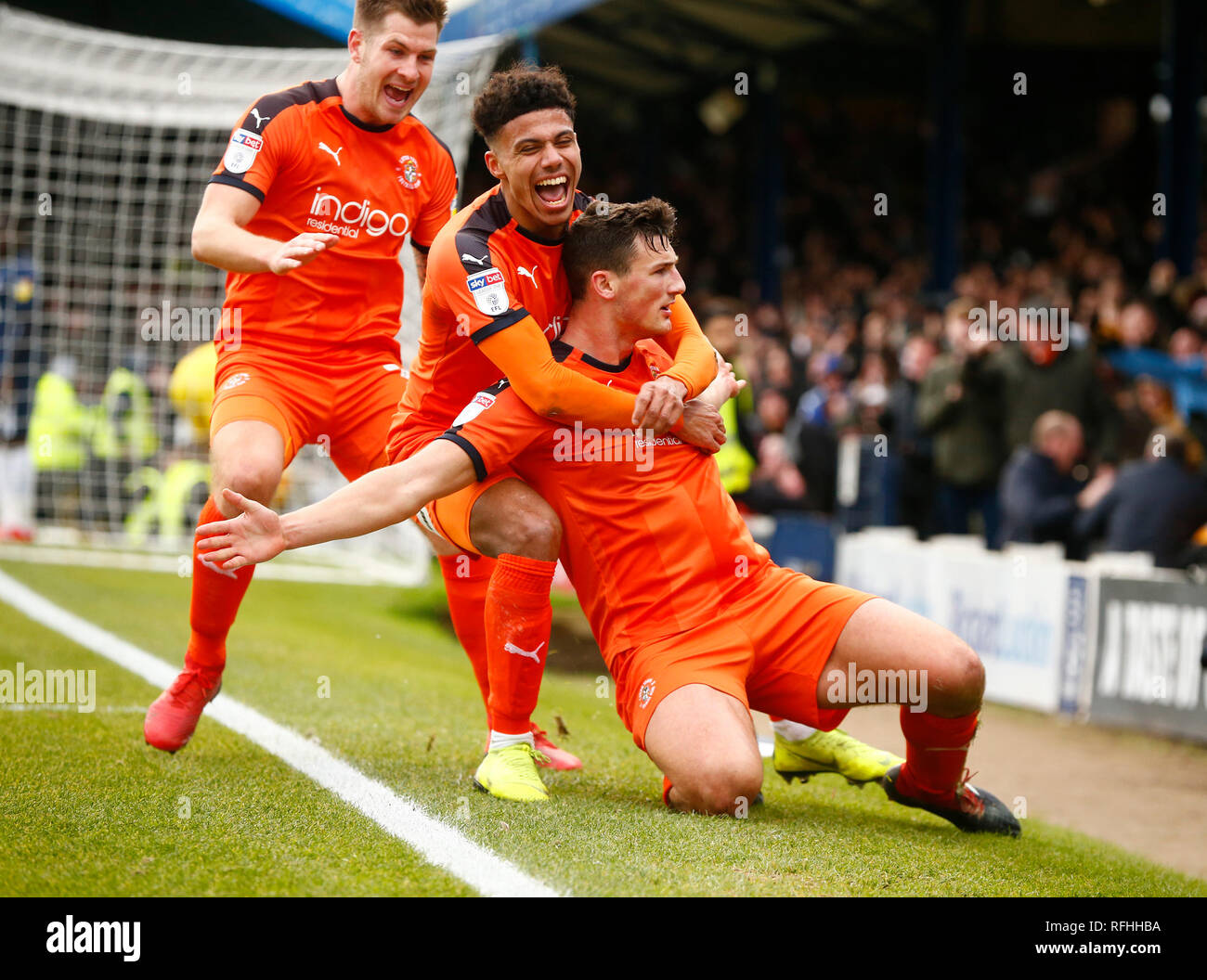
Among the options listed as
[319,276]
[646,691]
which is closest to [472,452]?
[646,691]

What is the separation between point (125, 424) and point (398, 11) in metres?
9.96

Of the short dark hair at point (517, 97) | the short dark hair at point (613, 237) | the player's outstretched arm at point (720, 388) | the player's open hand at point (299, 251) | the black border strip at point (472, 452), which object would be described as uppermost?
the short dark hair at point (517, 97)

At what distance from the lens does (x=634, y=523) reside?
14.0 feet

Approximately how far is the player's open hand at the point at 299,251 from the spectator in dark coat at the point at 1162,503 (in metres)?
6.37

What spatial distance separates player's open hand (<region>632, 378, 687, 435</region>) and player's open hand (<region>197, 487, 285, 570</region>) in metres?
1.10

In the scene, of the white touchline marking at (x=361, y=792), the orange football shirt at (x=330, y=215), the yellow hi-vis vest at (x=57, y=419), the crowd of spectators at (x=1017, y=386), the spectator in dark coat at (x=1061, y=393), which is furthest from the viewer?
the yellow hi-vis vest at (x=57, y=419)

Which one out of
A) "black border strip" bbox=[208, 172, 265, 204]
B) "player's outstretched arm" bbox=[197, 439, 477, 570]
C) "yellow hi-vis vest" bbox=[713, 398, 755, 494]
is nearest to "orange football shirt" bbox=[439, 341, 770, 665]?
"player's outstretched arm" bbox=[197, 439, 477, 570]

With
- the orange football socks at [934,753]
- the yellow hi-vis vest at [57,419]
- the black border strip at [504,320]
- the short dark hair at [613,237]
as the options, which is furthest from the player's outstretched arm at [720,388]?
the yellow hi-vis vest at [57,419]

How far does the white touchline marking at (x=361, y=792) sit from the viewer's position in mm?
3238

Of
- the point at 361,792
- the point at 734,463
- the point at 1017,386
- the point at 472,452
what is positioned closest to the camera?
the point at 472,452

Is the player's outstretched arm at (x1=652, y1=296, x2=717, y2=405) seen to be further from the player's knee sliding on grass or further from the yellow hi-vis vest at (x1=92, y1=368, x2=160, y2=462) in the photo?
the yellow hi-vis vest at (x1=92, y1=368, x2=160, y2=462)

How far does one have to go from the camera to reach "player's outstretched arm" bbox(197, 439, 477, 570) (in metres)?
3.64

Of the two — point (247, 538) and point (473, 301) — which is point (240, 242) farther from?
point (247, 538)

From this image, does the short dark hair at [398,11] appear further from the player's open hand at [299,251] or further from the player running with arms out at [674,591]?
the player's open hand at [299,251]
